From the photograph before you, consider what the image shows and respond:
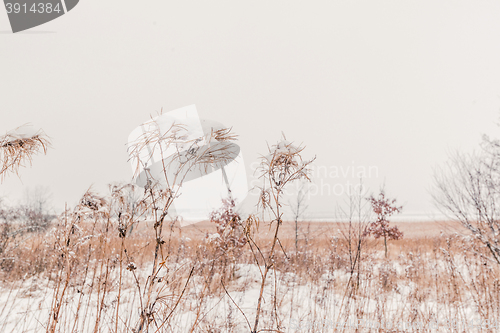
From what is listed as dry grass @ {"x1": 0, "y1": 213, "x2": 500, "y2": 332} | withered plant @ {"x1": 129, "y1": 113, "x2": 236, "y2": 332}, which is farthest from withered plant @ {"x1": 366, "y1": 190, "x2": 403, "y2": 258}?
withered plant @ {"x1": 129, "y1": 113, "x2": 236, "y2": 332}

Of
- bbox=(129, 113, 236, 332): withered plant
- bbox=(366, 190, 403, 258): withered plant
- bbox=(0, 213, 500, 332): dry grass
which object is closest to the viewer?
bbox=(129, 113, 236, 332): withered plant

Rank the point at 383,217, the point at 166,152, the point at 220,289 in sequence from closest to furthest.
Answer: the point at 166,152 → the point at 220,289 → the point at 383,217

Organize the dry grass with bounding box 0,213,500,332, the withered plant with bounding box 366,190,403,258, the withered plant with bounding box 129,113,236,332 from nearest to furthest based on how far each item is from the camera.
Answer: the withered plant with bounding box 129,113,236,332, the dry grass with bounding box 0,213,500,332, the withered plant with bounding box 366,190,403,258

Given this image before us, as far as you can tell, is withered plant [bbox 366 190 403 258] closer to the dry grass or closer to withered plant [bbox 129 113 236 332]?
the dry grass

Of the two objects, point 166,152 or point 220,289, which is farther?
point 220,289

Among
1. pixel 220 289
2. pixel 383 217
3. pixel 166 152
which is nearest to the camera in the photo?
pixel 166 152

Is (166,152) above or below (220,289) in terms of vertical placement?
above

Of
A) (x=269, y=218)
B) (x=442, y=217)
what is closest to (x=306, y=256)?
(x=442, y=217)

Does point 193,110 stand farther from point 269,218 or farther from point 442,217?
point 442,217

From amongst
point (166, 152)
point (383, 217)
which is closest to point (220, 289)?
point (166, 152)

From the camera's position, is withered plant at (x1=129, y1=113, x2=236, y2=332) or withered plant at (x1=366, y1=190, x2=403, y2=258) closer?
withered plant at (x1=129, y1=113, x2=236, y2=332)

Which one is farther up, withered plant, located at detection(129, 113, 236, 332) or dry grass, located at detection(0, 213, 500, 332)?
withered plant, located at detection(129, 113, 236, 332)

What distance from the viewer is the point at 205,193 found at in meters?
5.12

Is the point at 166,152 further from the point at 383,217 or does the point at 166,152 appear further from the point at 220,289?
the point at 383,217
